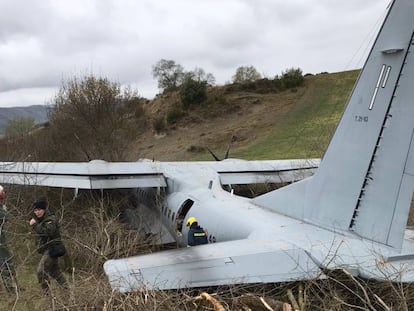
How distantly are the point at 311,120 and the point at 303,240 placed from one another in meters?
34.2

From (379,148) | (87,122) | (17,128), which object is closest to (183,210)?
(379,148)

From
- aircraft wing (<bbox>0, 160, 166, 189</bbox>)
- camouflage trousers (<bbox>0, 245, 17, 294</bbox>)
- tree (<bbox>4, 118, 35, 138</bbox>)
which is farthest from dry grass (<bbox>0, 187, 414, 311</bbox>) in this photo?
tree (<bbox>4, 118, 35, 138</bbox>)

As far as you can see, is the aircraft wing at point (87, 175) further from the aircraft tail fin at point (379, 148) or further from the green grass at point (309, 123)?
the green grass at point (309, 123)

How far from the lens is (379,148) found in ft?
18.8

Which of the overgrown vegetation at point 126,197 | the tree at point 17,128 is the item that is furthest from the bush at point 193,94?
the tree at point 17,128

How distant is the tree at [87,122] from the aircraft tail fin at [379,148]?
49.7 feet

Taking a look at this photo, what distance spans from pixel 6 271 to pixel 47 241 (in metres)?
0.72

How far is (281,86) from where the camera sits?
181 feet

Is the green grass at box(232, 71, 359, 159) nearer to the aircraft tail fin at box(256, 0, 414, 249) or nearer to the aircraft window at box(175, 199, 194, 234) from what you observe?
the aircraft window at box(175, 199, 194, 234)

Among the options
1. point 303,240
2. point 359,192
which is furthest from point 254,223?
point 359,192

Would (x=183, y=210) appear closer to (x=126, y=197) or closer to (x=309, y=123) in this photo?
(x=126, y=197)

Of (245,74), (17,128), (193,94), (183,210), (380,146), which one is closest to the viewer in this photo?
(380,146)

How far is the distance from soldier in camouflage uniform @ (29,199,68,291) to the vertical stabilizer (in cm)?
404

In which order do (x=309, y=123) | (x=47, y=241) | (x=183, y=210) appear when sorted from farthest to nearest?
(x=309, y=123)
(x=183, y=210)
(x=47, y=241)
